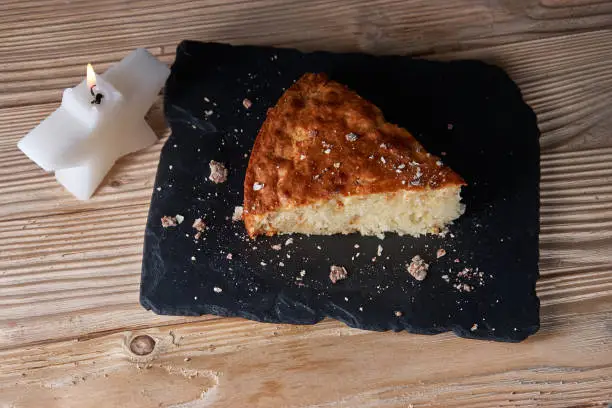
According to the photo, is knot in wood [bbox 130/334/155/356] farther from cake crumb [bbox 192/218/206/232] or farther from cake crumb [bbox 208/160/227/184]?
cake crumb [bbox 208/160/227/184]

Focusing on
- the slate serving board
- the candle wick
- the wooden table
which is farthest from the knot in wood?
the candle wick

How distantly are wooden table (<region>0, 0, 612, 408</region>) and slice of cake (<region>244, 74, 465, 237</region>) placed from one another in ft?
1.81

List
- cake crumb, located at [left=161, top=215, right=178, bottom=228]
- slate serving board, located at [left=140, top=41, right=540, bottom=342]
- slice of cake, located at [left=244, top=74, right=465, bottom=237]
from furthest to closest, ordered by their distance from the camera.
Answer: cake crumb, located at [left=161, top=215, right=178, bottom=228] → slate serving board, located at [left=140, top=41, right=540, bottom=342] → slice of cake, located at [left=244, top=74, right=465, bottom=237]

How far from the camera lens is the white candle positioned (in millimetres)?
3562

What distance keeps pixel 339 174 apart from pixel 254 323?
0.88 metres

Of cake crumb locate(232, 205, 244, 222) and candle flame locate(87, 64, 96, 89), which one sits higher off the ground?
candle flame locate(87, 64, 96, 89)

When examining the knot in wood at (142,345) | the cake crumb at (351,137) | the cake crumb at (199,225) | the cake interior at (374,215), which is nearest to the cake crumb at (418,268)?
the cake interior at (374,215)

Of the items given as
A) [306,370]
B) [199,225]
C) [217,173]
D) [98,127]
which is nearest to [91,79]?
[98,127]

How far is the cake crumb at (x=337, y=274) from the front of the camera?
11.7 feet

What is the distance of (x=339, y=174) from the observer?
136 inches

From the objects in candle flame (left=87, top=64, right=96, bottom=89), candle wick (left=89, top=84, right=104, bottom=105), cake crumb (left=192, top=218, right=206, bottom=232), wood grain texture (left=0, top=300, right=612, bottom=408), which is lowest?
wood grain texture (left=0, top=300, right=612, bottom=408)

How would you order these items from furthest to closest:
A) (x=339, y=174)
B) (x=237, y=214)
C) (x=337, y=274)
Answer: (x=237, y=214) < (x=337, y=274) < (x=339, y=174)

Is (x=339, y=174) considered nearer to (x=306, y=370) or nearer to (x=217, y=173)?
(x=217, y=173)

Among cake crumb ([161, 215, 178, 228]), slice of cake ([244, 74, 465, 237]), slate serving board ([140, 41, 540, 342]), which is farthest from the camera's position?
cake crumb ([161, 215, 178, 228])
